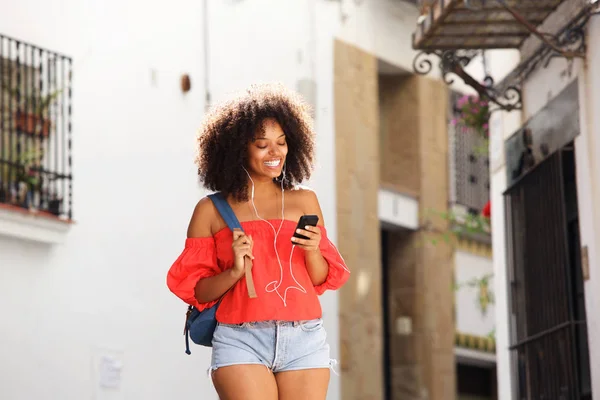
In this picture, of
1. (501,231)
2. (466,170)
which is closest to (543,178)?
(501,231)

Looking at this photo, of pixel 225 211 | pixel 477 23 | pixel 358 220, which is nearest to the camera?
pixel 225 211

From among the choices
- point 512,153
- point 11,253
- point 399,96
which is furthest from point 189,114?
point 399,96

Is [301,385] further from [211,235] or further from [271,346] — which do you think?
[211,235]

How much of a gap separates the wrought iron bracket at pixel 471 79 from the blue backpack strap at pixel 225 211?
13.9 feet

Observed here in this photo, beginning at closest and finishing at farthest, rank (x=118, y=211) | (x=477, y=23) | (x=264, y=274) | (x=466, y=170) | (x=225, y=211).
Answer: (x=264, y=274) < (x=225, y=211) < (x=477, y=23) < (x=118, y=211) < (x=466, y=170)

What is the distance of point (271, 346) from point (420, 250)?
520 inches

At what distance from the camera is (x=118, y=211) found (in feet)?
40.7

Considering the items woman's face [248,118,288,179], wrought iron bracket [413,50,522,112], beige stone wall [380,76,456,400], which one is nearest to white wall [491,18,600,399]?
wrought iron bracket [413,50,522,112]

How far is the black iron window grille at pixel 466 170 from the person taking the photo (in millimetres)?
19156

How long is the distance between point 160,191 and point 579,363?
18.4 feet

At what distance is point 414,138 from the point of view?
725 inches

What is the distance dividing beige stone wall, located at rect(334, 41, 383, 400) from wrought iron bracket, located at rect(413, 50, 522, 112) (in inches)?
241

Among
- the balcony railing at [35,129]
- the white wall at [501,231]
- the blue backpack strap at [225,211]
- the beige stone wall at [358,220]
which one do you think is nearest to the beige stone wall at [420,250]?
the beige stone wall at [358,220]

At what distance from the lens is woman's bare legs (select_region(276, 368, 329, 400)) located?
16.6 ft
